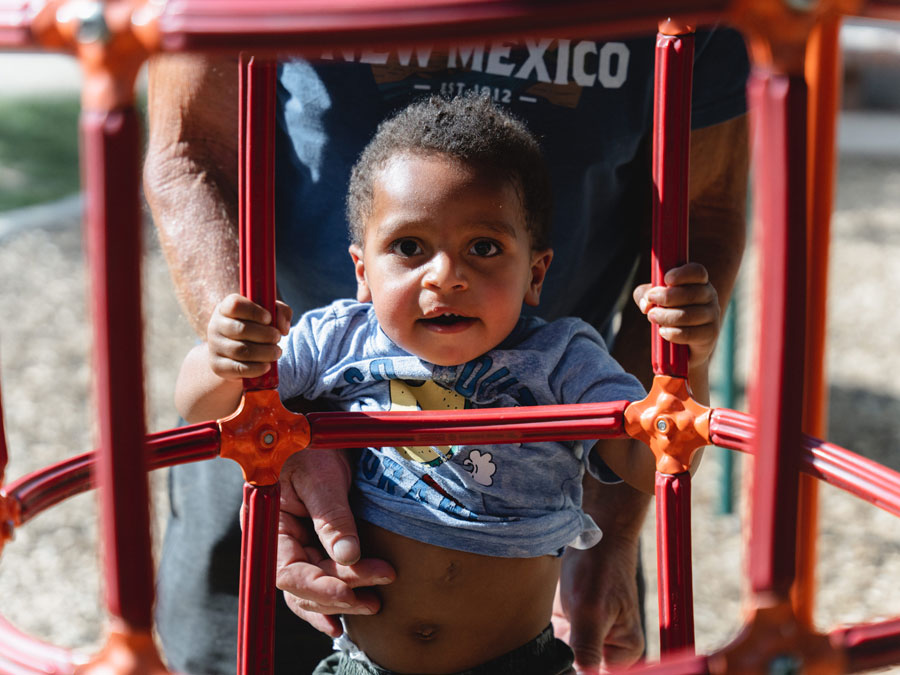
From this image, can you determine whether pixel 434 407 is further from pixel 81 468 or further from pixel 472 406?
pixel 81 468

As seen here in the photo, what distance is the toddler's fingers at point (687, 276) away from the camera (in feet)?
3.28

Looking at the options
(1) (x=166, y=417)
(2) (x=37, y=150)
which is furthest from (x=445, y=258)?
(2) (x=37, y=150)

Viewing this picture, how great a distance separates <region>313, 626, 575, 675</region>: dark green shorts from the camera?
111 cm

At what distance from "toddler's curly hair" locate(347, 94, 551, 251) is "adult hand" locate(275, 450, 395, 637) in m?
0.23

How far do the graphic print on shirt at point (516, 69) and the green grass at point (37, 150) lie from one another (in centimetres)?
393

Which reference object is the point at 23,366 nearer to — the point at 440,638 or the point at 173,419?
the point at 173,419

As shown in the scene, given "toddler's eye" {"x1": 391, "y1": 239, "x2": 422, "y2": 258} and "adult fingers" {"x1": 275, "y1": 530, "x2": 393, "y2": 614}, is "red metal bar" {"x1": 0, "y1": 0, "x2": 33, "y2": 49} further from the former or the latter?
"adult fingers" {"x1": 275, "y1": 530, "x2": 393, "y2": 614}

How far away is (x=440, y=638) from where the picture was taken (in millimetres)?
1111

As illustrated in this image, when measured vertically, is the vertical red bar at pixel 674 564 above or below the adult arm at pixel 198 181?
below

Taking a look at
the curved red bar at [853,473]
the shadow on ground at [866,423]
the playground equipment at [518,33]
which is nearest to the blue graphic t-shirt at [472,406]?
the curved red bar at [853,473]

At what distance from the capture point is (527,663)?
1.12 metres

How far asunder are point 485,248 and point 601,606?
50 cm

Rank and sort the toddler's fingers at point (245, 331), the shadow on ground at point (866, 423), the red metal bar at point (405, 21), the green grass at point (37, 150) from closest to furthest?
the red metal bar at point (405, 21), the toddler's fingers at point (245, 331), the shadow on ground at point (866, 423), the green grass at point (37, 150)

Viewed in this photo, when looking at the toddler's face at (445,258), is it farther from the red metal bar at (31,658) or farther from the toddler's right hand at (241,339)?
the red metal bar at (31,658)
